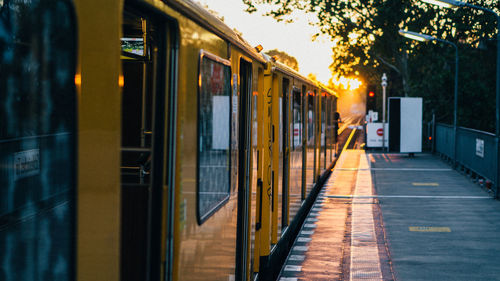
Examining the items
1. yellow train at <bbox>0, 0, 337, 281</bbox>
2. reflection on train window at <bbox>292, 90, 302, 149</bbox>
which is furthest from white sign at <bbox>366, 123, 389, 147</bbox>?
yellow train at <bbox>0, 0, 337, 281</bbox>

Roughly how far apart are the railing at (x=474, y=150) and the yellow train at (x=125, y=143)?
11.9 metres

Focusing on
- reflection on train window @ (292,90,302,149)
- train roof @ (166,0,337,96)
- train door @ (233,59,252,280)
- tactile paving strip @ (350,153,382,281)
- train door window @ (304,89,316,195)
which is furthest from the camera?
train door window @ (304,89,316,195)

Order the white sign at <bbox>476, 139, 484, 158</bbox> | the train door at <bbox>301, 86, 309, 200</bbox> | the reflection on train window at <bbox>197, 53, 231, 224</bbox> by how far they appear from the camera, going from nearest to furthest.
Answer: the reflection on train window at <bbox>197, 53, 231, 224</bbox> → the train door at <bbox>301, 86, 309, 200</bbox> → the white sign at <bbox>476, 139, 484, 158</bbox>

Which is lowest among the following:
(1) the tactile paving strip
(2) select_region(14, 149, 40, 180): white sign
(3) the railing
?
(1) the tactile paving strip

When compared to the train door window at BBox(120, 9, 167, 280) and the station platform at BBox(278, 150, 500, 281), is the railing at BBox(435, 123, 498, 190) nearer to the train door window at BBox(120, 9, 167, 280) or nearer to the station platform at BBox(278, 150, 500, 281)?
the station platform at BBox(278, 150, 500, 281)

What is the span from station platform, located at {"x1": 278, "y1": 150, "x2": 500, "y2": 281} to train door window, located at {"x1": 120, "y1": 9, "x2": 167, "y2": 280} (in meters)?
4.05

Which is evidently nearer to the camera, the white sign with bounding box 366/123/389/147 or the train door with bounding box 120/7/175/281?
the train door with bounding box 120/7/175/281

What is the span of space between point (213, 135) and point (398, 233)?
24.4 feet

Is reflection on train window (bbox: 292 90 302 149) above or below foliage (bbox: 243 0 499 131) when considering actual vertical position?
below

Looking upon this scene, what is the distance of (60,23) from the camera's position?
6.78 ft

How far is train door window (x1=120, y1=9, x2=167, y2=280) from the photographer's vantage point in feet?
10.2

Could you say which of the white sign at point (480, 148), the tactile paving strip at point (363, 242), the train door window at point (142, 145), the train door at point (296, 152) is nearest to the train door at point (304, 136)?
the train door at point (296, 152)

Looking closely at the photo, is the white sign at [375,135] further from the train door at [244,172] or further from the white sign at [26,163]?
the white sign at [26,163]

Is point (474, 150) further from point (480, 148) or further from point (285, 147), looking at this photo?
point (285, 147)
